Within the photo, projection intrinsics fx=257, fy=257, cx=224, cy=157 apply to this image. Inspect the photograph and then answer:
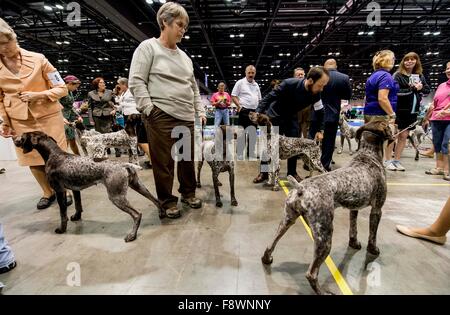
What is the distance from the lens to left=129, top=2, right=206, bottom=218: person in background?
7.82ft

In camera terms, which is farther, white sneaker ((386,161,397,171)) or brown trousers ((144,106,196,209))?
white sneaker ((386,161,397,171))

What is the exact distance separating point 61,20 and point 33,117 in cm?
1011

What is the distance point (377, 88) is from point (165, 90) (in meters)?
2.95

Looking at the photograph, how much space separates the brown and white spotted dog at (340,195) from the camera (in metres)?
1.46

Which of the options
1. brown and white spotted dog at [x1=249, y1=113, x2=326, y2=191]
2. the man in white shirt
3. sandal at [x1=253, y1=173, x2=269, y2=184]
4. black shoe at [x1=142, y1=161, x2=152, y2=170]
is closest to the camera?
brown and white spotted dog at [x1=249, y1=113, x2=326, y2=191]

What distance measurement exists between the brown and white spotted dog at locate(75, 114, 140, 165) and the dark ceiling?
3831mm

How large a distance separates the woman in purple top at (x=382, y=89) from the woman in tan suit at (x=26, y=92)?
389cm

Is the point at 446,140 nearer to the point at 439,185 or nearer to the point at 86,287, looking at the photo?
the point at 439,185

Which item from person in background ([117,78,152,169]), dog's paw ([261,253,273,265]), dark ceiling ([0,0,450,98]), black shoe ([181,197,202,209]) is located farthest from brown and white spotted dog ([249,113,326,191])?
dark ceiling ([0,0,450,98])

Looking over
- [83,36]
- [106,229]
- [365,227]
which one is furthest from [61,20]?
[365,227]

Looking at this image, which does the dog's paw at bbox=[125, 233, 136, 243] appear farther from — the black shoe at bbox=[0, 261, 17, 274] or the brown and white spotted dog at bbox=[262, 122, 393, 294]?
the brown and white spotted dog at bbox=[262, 122, 393, 294]

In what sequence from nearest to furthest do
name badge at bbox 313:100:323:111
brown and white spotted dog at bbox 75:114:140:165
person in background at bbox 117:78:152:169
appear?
1. name badge at bbox 313:100:323:111
2. brown and white spotted dog at bbox 75:114:140:165
3. person in background at bbox 117:78:152:169

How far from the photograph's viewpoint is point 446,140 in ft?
13.4

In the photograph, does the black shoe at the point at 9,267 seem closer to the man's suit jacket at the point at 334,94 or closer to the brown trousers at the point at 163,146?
the brown trousers at the point at 163,146
